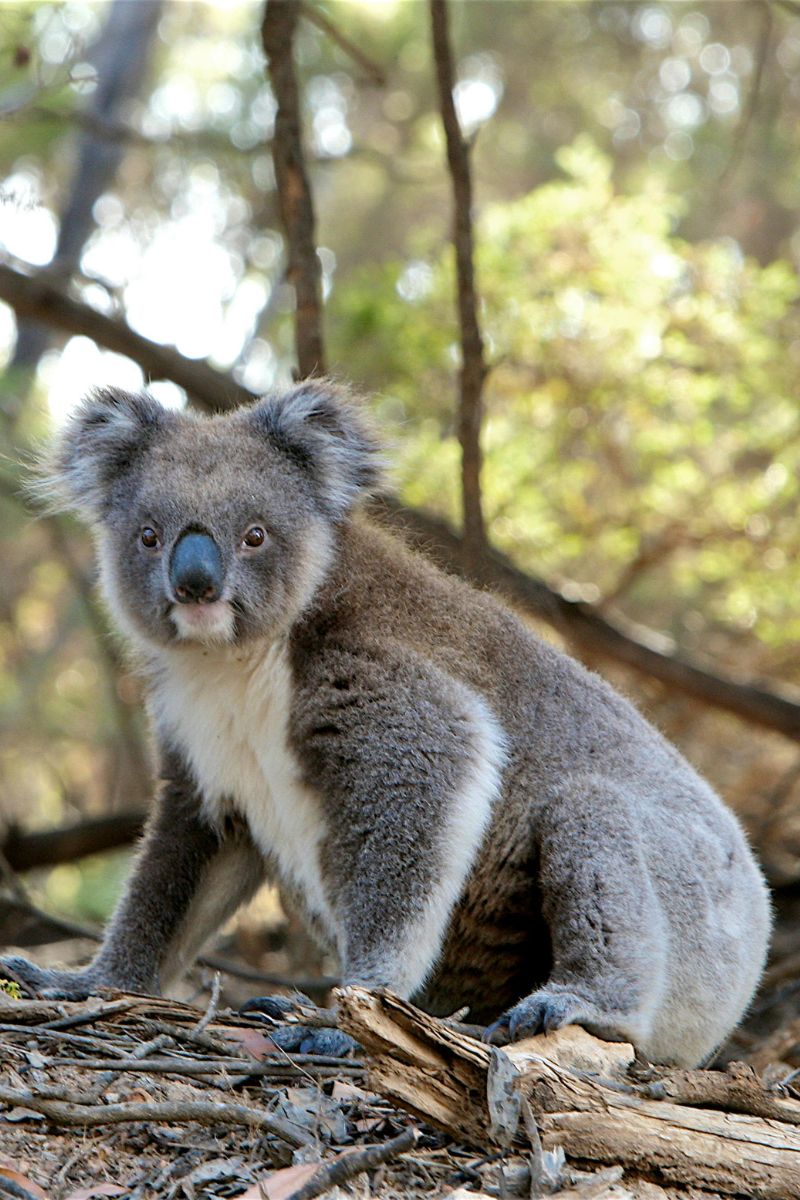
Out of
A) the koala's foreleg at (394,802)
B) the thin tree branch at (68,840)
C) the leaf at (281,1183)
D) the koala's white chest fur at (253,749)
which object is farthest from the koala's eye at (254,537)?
the thin tree branch at (68,840)

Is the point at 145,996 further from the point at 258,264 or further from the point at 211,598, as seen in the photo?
the point at 258,264

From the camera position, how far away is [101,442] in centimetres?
467

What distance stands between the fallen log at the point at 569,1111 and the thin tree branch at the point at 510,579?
3616 mm

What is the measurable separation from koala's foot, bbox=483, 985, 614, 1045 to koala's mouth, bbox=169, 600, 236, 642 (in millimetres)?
1436

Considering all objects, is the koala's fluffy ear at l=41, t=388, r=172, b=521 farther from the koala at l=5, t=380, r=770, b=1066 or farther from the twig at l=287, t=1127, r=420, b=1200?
the twig at l=287, t=1127, r=420, b=1200

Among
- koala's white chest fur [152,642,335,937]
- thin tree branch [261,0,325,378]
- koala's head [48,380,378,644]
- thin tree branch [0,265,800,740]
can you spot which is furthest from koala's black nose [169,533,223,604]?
thin tree branch [0,265,800,740]

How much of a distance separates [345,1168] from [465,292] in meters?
4.43

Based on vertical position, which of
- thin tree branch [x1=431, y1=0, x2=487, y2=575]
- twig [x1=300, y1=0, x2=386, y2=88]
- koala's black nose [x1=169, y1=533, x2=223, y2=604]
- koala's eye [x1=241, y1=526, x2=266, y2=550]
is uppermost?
twig [x1=300, y1=0, x2=386, y2=88]

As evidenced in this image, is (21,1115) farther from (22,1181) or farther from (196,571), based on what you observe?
(196,571)

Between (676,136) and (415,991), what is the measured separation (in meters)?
17.2

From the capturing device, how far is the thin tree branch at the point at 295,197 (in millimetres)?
6328

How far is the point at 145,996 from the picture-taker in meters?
4.17

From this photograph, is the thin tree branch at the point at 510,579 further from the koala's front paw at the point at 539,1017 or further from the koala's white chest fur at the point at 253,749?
the koala's front paw at the point at 539,1017

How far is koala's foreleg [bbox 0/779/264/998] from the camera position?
4.50 m
